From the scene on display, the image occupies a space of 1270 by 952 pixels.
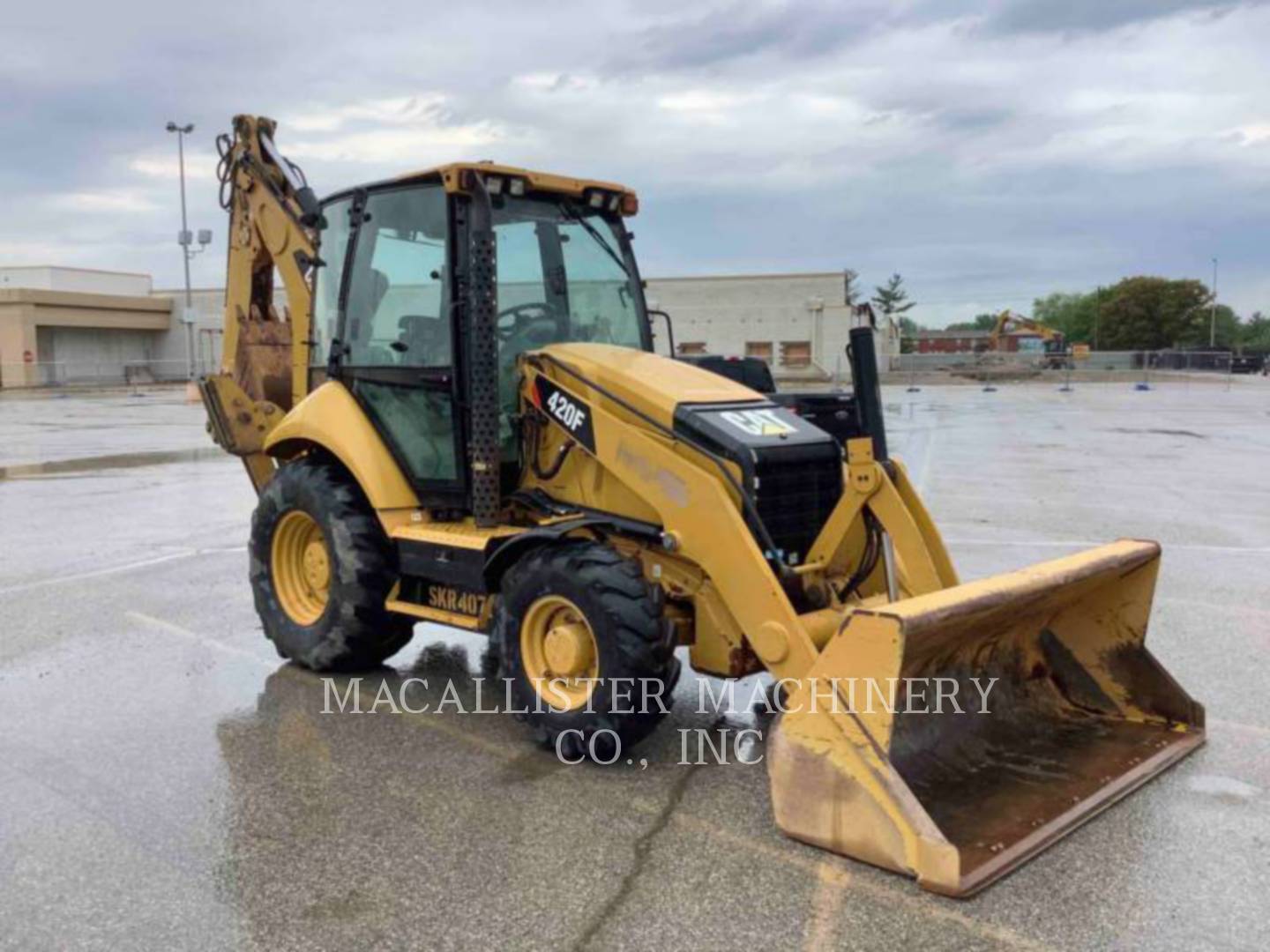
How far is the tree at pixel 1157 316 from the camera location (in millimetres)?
90625

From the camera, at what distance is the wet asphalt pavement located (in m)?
3.43

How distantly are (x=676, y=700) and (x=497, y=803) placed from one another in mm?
1508

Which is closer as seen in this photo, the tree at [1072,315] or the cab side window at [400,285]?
the cab side window at [400,285]

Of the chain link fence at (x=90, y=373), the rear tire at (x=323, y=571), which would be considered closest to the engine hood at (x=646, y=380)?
the rear tire at (x=323, y=571)

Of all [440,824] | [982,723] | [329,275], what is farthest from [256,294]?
[982,723]

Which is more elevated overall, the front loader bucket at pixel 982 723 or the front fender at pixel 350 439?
the front fender at pixel 350 439

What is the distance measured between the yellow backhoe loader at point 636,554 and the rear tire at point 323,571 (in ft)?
0.06

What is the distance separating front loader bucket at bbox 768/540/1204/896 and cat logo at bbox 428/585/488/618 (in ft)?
6.37

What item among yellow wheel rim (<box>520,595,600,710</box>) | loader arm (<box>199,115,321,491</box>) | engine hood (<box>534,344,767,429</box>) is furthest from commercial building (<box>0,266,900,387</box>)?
yellow wheel rim (<box>520,595,600,710</box>)

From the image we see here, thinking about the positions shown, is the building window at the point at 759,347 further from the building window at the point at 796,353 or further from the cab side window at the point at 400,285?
the cab side window at the point at 400,285

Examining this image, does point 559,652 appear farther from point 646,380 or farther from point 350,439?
point 350,439

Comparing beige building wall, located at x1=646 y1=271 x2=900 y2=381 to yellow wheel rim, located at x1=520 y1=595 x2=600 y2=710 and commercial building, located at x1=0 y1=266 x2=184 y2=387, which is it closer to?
commercial building, located at x1=0 y1=266 x2=184 y2=387

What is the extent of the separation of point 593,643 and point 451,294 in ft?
6.19

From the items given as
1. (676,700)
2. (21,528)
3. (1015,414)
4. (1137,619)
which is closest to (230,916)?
(676,700)
